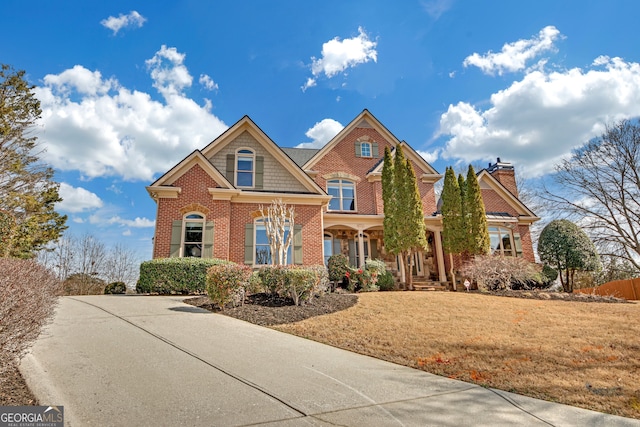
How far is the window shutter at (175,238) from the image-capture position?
14.1m

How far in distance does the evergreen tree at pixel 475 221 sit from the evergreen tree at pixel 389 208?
4.34 metres

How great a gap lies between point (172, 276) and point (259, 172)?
6378mm

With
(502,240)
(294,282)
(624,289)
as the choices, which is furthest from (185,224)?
(624,289)

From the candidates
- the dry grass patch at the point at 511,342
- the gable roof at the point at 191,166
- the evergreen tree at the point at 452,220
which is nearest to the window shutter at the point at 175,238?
the gable roof at the point at 191,166

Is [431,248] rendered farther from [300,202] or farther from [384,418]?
[384,418]

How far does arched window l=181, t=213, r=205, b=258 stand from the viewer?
14.4m

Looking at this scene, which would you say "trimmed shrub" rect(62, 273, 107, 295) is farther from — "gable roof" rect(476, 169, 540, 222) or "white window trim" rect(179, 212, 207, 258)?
"gable roof" rect(476, 169, 540, 222)

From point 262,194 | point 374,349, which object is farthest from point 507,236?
point 374,349

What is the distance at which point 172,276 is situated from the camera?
1248 centimetres

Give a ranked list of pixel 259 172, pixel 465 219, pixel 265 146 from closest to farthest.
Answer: pixel 259 172, pixel 265 146, pixel 465 219

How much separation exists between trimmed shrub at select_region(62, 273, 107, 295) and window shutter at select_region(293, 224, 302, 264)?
11.9 m

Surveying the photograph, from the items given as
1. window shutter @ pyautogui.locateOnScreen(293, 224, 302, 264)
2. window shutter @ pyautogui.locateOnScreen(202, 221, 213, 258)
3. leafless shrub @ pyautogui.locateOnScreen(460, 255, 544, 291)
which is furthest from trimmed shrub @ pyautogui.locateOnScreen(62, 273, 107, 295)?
leafless shrub @ pyautogui.locateOnScreen(460, 255, 544, 291)

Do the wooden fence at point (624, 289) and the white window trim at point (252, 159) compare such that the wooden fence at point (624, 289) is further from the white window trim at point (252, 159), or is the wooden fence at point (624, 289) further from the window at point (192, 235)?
the window at point (192, 235)

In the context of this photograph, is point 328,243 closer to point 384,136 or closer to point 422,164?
point 384,136
